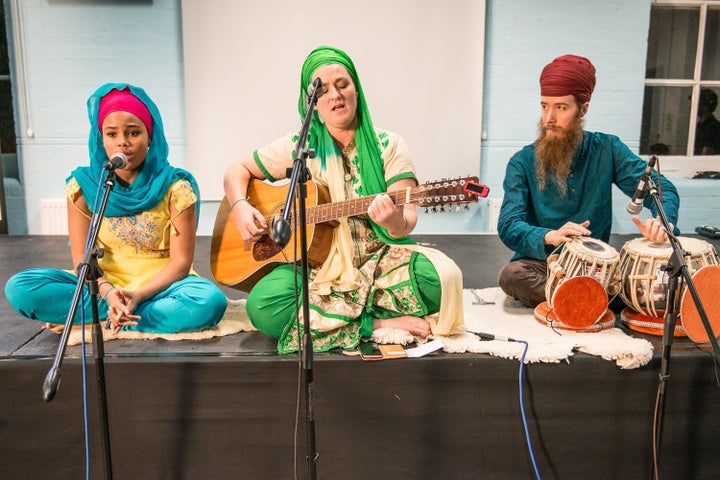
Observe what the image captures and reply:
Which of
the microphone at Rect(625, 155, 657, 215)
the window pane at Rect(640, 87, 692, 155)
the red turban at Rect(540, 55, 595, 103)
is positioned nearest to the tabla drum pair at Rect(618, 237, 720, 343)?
the microphone at Rect(625, 155, 657, 215)

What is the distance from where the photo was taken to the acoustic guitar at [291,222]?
2.10 meters

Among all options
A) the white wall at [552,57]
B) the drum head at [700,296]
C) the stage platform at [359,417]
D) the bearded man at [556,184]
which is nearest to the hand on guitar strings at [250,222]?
the stage platform at [359,417]

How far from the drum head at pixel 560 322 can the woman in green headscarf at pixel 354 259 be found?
44 centimetres

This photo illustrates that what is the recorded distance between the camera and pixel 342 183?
2.38m

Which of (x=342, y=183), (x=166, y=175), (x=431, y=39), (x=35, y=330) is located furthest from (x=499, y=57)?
(x=35, y=330)

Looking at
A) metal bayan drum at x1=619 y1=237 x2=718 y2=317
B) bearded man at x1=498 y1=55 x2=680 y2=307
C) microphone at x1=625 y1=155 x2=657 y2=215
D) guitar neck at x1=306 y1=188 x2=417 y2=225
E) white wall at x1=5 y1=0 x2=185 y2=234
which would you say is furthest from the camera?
white wall at x1=5 y1=0 x2=185 y2=234

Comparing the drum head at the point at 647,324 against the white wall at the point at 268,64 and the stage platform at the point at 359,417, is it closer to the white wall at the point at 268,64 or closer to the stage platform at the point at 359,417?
the stage platform at the point at 359,417

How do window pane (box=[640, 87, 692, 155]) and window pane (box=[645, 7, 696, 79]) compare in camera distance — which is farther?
window pane (box=[640, 87, 692, 155])

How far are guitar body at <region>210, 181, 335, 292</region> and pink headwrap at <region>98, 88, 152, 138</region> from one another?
56 centimetres

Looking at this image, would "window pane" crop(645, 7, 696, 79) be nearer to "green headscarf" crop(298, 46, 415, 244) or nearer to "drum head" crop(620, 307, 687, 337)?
"drum head" crop(620, 307, 687, 337)

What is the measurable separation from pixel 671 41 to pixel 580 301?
12.7 feet

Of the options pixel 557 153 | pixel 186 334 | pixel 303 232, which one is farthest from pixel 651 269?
pixel 186 334

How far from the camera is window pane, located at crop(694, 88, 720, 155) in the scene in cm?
525

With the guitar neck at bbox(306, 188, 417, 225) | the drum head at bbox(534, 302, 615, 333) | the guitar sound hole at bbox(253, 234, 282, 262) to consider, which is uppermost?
the guitar neck at bbox(306, 188, 417, 225)
